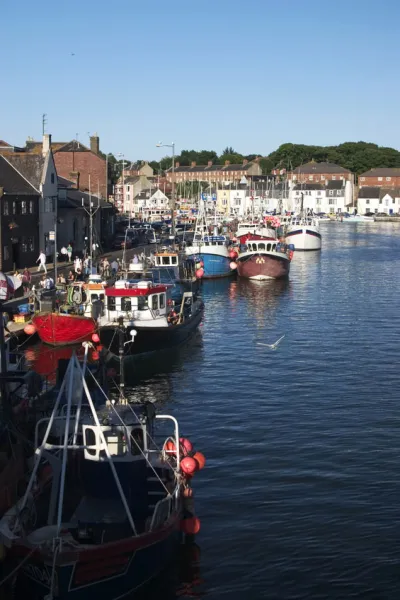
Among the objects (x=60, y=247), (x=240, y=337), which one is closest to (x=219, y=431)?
(x=240, y=337)

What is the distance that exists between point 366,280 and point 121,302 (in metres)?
44.0

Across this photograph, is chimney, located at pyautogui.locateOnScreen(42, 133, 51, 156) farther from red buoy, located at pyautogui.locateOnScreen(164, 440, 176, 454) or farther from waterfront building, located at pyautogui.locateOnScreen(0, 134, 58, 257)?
red buoy, located at pyautogui.locateOnScreen(164, 440, 176, 454)

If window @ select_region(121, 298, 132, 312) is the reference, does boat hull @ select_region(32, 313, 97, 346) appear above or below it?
below

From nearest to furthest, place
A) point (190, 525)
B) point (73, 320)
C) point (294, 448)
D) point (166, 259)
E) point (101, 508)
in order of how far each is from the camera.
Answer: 1. point (101, 508)
2. point (190, 525)
3. point (294, 448)
4. point (73, 320)
5. point (166, 259)

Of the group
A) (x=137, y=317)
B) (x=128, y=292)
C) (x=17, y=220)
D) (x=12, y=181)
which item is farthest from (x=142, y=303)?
(x=12, y=181)

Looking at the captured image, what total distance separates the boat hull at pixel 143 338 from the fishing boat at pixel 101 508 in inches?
691

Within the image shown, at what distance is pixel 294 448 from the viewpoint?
30.0m

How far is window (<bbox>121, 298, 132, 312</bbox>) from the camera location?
4297cm

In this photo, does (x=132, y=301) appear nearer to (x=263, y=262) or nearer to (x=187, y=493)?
(x=187, y=493)

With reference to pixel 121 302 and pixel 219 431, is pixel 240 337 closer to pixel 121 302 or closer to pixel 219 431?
pixel 121 302

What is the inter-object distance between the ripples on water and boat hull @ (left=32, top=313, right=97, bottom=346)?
15.0ft

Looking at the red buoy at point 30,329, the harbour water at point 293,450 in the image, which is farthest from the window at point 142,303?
the red buoy at point 30,329

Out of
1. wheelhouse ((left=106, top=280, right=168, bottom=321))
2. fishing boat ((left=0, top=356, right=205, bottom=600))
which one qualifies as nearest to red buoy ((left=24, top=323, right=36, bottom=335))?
wheelhouse ((left=106, top=280, right=168, bottom=321))

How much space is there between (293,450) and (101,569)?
12638 millimetres
